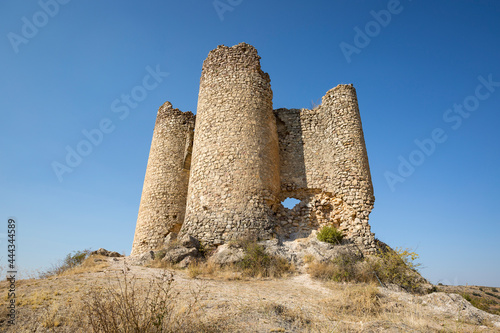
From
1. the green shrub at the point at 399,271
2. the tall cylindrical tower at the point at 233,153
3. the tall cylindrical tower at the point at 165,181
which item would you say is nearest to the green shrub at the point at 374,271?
the green shrub at the point at 399,271

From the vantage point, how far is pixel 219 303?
4.91 metres

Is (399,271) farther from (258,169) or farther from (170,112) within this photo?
(170,112)

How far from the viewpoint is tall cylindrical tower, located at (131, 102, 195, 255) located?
1340cm

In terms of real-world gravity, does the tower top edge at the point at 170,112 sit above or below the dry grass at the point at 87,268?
above

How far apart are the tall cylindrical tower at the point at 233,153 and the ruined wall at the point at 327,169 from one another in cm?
87

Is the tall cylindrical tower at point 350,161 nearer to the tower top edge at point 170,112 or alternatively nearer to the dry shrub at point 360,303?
the dry shrub at point 360,303

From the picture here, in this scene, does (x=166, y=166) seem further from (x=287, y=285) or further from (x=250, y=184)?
(x=287, y=285)

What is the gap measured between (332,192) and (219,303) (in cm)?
741

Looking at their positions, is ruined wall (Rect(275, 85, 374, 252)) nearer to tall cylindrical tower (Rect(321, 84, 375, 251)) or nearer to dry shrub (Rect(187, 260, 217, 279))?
tall cylindrical tower (Rect(321, 84, 375, 251))

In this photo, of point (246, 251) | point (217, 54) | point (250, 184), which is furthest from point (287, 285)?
point (217, 54)

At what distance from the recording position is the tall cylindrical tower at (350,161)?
10.1 meters

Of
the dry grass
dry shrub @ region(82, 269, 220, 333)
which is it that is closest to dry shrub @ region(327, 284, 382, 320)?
dry shrub @ region(82, 269, 220, 333)

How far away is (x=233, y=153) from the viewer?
10758 millimetres

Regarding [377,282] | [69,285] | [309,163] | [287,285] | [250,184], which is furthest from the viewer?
[309,163]
